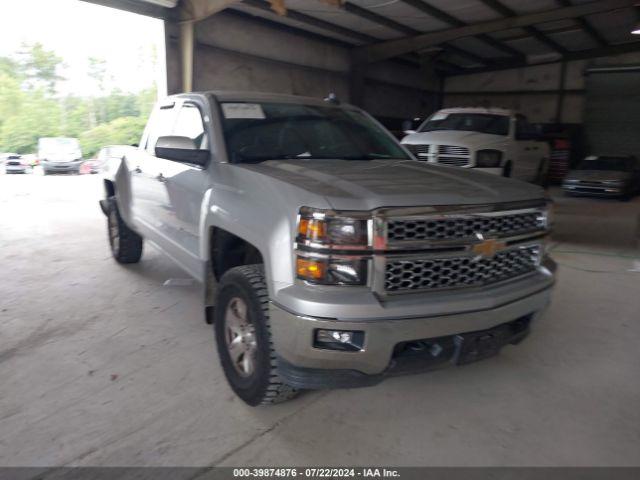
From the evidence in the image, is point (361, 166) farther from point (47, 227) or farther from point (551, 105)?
point (551, 105)

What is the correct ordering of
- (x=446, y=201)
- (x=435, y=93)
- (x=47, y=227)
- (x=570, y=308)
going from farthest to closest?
(x=435, y=93)
(x=47, y=227)
(x=570, y=308)
(x=446, y=201)

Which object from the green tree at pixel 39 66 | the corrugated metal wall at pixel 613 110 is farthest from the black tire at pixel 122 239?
the green tree at pixel 39 66

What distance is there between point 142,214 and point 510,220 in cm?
326

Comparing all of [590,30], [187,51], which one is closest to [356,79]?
[187,51]

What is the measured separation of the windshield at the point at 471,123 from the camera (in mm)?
9289

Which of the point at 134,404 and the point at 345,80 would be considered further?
the point at 345,80

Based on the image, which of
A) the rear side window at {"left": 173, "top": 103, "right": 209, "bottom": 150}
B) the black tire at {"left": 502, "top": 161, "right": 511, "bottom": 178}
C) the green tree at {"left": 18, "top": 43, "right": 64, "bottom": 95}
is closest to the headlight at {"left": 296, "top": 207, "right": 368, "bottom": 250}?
the rear side window at {"left": 173, "top": 103, "right": 209, "bottom": 150}

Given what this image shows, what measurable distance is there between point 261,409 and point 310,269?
99 cm

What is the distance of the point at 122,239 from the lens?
17.5 feet

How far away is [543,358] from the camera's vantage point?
11.0ft

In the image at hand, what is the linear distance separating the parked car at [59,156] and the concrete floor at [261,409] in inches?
671

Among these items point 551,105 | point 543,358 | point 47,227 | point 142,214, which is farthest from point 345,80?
point 543,358

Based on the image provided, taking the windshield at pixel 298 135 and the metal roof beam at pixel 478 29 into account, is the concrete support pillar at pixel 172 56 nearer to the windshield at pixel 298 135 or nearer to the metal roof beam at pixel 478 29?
the metal roof beam at pixel 478 29

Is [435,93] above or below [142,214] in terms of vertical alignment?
above
